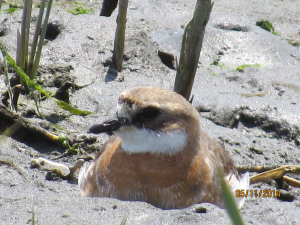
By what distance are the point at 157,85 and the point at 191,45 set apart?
1116 millimetres

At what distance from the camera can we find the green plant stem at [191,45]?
5.30 meters

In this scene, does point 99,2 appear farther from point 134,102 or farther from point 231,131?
A: point 134,102

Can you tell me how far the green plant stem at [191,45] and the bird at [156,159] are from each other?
1191mm

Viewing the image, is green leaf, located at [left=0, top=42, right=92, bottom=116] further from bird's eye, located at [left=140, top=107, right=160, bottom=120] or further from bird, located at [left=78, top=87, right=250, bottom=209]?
bird's eye, located at [left=140, top=107, right=160, bottom=120]

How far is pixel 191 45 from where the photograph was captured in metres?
5.46

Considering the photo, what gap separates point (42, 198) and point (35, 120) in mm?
1896

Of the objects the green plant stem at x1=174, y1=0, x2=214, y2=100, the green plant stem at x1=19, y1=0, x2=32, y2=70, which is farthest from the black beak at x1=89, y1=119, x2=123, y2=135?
the green plant stem at x1=19, y1=0, x2=32, y2=70

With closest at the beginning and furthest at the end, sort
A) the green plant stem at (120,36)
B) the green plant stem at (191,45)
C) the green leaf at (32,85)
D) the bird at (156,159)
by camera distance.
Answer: the bird at (156,159) < the green plant stem at (191,45) < the green leaf at (32,85) < the green plant stem at (120,36)

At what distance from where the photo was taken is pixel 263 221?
3.75 m

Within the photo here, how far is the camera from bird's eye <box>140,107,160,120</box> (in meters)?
4.24
